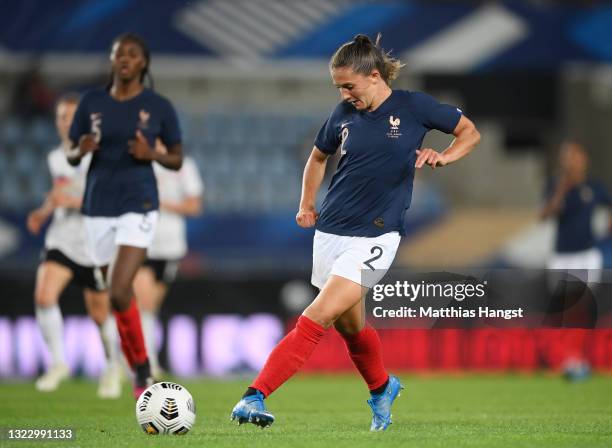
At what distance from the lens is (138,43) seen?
299 inches

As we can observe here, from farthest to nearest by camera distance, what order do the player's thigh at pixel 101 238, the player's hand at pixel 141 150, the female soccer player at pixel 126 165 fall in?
the player's thigh at pixel 101 238 → the female soccer player at pixel 126 165 → the player's hand at pixel 141 150

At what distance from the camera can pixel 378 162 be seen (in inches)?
243

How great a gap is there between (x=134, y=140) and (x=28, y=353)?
5.29 m

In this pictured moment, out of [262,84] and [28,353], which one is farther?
[262,84]

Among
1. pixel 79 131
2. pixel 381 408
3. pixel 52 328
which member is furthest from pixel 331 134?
pixel 52 328

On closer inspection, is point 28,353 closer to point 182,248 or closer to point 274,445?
point 182,248

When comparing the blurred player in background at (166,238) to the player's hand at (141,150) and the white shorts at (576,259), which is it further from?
the white shorts at (576,259)

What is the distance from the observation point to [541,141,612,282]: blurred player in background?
11.6 meters

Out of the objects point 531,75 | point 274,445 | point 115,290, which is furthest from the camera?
point 531,75

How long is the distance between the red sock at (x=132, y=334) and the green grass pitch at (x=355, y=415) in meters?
0.37

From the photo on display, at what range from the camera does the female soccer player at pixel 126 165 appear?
757 centimetres

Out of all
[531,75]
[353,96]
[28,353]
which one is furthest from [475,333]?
[531,75]

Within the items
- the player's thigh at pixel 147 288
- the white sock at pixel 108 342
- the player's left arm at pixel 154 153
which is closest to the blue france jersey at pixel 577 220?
the player's thigh at pixel 147 288

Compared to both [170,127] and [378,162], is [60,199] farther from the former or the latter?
[378,162]
